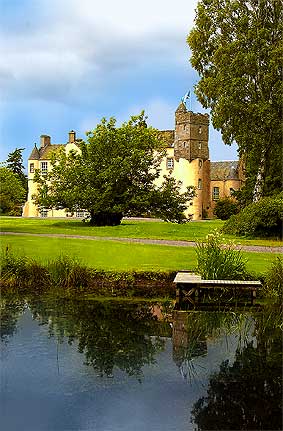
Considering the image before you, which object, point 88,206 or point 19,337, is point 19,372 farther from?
point 88,206

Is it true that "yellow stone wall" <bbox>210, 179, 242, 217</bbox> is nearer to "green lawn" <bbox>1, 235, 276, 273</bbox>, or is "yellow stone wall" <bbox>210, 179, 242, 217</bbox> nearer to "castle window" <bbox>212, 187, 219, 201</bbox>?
"castle window" <bbox>212, 187, 219, 201</bbox>

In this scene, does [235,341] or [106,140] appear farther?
[106,140]

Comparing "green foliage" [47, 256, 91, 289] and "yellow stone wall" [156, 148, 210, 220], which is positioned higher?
"yellow stone wall" [156, 148, 210, 220]

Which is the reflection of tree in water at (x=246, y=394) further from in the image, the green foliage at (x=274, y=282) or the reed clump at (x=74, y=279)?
the reed clump at (x=74, y=279)

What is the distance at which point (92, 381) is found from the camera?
7.38 meters

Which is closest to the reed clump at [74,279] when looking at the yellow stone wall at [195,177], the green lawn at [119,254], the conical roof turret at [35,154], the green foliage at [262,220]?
the green lawn at [119,254]

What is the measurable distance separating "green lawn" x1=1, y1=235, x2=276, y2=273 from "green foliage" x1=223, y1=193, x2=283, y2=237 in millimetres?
6306

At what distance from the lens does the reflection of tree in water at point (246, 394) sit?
6.19m

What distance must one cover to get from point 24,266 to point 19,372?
7.36 meters

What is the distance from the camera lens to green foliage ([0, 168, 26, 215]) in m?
57.3

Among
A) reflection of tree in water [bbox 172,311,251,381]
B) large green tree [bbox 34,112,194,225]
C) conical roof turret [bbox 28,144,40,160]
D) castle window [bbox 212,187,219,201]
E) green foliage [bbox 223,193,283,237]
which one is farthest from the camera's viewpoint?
conical roof turret [bbox 28,144,40,160]

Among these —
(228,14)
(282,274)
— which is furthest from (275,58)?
(282,274)

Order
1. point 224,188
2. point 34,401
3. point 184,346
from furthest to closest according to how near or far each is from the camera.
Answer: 1. point 224,188
2. point 184,346
3. point 34,401

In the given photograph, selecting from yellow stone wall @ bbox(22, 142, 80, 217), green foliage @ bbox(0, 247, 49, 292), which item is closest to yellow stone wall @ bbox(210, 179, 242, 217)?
yellow stone wall @ bbox(22, 142, 80, 217)
